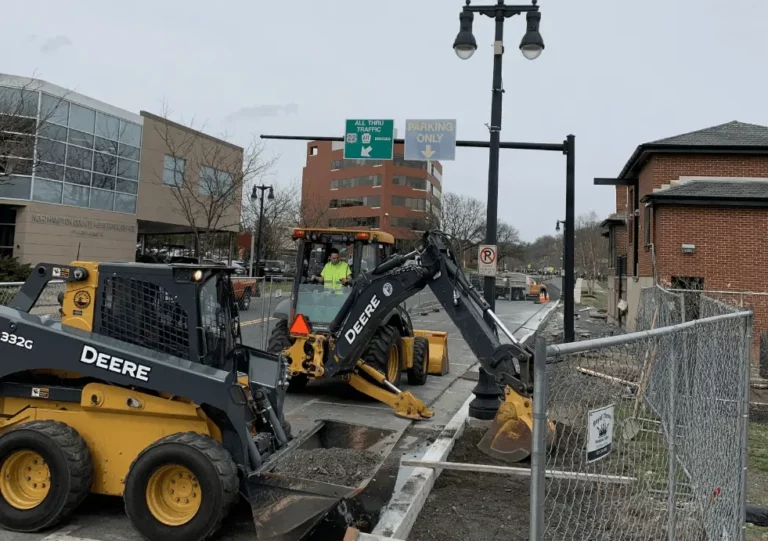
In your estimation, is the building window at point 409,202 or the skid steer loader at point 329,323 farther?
the building window at point 409,202

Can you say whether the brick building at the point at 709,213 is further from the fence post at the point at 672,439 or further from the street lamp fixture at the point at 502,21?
the fence post at the point at 672,439

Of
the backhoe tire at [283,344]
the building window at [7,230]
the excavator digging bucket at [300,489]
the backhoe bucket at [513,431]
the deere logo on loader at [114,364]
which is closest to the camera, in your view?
the excavator digging bucket at [300,489]

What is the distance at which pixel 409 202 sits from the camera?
78.9m

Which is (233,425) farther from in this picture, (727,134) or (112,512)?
(727,134)

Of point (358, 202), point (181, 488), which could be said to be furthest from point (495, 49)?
point (358, 202)

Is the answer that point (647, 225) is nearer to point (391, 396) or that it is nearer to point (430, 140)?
point (430, 140)

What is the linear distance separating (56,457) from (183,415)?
0.92m

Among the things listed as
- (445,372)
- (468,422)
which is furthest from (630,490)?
(445,372)

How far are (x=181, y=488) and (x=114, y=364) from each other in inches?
41.7

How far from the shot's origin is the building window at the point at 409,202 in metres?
77.7

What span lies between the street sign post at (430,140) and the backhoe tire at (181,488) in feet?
25.0

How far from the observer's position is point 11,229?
27344 millimetres

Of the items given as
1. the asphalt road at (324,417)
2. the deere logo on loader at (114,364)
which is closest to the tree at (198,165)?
the asphalt road at (324,417)

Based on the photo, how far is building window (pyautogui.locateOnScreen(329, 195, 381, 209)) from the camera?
77.0 meters
